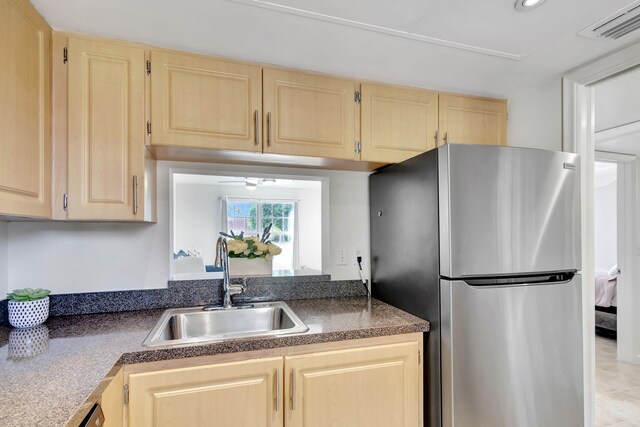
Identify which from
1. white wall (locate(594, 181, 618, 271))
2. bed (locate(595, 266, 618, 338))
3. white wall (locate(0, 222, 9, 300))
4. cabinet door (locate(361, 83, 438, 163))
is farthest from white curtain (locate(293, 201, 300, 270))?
white wall (locate(594, 181, 618, 271))

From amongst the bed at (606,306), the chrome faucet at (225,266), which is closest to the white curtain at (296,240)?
the chrome faucet at (225,266)

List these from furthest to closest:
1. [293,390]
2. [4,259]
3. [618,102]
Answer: [618,102]
[4,259]
[293,390]

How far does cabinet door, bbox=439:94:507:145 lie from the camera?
1.97m

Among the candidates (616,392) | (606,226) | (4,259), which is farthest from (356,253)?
(606,226)

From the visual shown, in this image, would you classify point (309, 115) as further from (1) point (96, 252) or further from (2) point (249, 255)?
(1) point (96, 252)

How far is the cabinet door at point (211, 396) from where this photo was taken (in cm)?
116

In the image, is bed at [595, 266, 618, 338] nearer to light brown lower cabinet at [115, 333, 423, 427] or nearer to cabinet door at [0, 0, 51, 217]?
light brown lower cabinet at [115, 333, 423, 427]

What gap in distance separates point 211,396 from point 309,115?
4.25ft

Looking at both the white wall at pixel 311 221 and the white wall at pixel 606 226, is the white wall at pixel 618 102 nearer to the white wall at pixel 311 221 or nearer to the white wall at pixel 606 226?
the white wall at pixel 311 221

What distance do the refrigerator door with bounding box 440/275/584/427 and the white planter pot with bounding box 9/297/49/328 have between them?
1718 millimetres

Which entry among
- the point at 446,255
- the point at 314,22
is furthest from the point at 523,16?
the point at 446,255

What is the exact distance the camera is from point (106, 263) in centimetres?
171

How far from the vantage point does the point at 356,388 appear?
1.40 meters

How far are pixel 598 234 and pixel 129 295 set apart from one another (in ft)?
23.3
